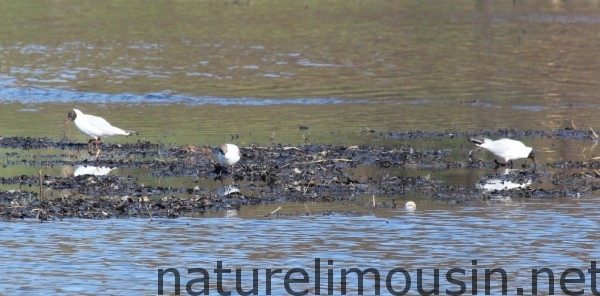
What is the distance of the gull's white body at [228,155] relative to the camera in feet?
53.8

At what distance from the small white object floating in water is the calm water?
0.28 m

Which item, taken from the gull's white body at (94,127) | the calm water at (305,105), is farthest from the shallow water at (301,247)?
the gull's white body at (94,127)

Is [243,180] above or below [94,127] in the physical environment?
below

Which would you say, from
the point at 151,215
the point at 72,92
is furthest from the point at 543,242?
the point at 72,92

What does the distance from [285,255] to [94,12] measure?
40221 mm

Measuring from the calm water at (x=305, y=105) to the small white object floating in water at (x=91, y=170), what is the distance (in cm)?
28

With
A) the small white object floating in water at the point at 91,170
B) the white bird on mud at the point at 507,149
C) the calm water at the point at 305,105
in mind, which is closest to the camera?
the calm water at the point at 305,105

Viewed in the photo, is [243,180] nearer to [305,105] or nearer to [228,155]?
[228,155]

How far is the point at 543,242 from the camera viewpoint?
12.6m

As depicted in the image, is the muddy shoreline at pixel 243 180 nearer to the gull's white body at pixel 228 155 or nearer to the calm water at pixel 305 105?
the gull's white body at pixel 228 155

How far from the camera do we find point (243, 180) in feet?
53.9

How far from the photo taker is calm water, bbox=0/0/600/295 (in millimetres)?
11742

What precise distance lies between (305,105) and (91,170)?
9869mm

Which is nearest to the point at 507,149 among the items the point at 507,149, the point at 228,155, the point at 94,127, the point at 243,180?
the point at 507,149
